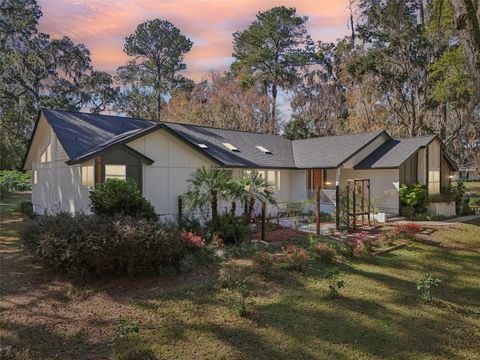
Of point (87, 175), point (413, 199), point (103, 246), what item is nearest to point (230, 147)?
point (87, 175)

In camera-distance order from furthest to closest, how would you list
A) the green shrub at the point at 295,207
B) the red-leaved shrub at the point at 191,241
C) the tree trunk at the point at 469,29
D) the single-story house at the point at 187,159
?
the green shrub at the point at 295,207, the single-story house at the point at 187,159, the red-leaved shrub at the point at 191,241, the tree trunk at the point at 469,29

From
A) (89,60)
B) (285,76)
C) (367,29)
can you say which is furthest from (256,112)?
(89,60)

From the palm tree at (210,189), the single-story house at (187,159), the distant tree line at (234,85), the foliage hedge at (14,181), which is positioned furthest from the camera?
the foliage hedge at (14,181)

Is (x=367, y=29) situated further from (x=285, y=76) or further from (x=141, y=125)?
(x=141, y=125)

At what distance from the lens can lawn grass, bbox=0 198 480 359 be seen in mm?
5262

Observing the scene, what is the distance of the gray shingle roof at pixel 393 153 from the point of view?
60.6ft

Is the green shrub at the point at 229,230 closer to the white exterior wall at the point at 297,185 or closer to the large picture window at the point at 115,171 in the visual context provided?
the large picture window at the point at 115,171

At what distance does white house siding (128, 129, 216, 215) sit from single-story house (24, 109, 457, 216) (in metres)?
0.04

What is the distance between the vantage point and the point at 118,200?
10.6 m

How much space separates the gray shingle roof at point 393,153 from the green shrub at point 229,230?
10387 millimetres

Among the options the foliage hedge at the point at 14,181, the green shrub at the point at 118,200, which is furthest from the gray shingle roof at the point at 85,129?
the foliage hedge at the point at 14,181

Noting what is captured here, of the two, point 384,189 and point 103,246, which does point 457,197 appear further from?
point 103,246

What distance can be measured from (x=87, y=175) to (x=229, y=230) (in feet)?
19.9

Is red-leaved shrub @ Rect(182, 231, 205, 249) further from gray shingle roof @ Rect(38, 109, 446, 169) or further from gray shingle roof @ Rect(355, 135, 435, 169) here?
gray shingle roof @ Rect(355, 135, 435, 169)
